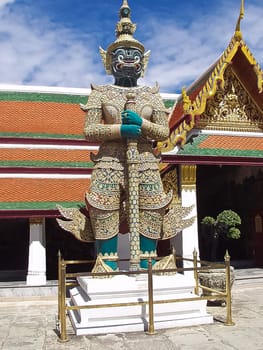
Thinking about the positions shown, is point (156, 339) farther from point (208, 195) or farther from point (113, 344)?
point (208, 195)

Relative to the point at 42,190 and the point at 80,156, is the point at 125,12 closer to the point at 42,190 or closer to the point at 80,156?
the point at 42,190

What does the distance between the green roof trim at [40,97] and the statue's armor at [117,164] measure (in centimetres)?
623

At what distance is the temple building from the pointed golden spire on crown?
252cm

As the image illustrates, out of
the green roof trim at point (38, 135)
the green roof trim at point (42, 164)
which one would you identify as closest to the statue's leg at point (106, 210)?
the green roof trim at point (42, 164)

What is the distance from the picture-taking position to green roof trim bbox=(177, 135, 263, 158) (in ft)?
29.9

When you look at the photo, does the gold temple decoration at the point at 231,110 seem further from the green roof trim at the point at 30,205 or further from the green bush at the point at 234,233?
the green roof trim at the point at 30,205

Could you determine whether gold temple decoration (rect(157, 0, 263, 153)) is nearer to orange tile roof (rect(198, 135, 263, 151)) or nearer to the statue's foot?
orange tile roof (rect(198, 135, 263, 151))

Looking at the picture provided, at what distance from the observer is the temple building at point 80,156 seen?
29.9 feet

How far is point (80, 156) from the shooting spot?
11.0m

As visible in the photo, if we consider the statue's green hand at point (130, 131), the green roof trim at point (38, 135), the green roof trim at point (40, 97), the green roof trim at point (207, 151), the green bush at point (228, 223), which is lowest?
the green bush at point (228, 223)

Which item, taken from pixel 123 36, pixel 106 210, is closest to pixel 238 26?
pixel 123 36

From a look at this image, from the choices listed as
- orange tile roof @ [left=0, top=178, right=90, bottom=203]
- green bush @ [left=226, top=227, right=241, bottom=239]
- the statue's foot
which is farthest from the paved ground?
orange tile roof @ [left=0, top=178, right=90, bottom=203]

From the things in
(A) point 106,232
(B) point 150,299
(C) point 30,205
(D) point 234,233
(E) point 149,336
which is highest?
(C) point 30,205

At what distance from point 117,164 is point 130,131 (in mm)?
623
